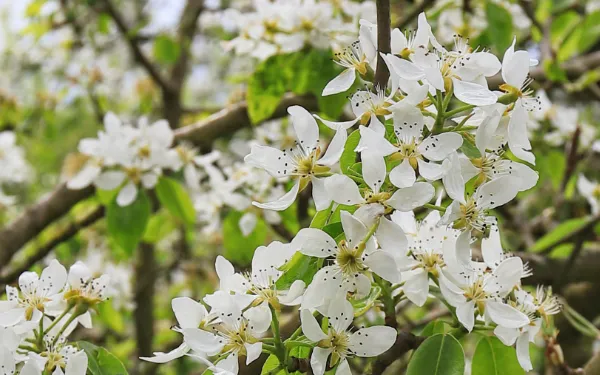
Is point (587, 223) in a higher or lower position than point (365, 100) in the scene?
lower

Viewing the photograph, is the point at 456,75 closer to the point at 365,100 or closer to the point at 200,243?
the point at 365,100

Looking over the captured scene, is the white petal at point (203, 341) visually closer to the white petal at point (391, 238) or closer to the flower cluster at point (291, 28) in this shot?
the white petal at point (391, 238)

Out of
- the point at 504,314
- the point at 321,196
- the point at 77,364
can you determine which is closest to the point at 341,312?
the point at 321,196

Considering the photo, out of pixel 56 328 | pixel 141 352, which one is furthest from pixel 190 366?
pixel 56 328

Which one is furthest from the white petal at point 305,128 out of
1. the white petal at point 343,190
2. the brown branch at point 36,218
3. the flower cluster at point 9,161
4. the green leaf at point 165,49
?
the flower cluster at point 9,161

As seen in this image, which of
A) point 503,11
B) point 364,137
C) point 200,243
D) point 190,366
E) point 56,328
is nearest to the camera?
point 364,137

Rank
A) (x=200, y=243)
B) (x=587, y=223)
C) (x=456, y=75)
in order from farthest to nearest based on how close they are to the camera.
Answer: (x=200, y=243) → (x=587, y=223) → (x=456, y=75)
